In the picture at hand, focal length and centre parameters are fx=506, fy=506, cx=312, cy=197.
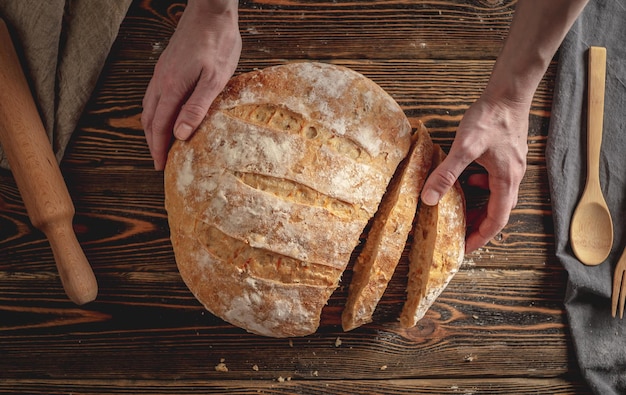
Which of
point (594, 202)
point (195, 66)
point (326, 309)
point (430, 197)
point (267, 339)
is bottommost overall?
point (267, 339)

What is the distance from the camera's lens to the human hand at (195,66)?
1608 millimetres

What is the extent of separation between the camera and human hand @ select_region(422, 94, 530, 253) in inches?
62.4

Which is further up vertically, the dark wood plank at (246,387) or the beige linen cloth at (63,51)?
the beige linen cloth at (63,51)

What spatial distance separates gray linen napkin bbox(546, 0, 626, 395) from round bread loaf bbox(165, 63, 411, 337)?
2.36ft

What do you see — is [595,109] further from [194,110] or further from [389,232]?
[194,110]

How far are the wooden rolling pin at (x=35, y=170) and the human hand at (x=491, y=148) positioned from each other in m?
1.25

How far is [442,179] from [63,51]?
1.45 m

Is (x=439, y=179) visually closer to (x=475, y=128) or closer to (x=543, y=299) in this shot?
(x=475, y=128)

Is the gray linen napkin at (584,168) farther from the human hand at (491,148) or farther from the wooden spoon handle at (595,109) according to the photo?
the human hand at (491,148)

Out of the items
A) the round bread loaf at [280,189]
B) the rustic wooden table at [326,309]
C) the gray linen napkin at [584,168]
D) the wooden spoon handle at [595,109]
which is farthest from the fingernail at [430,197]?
the wooden spoon handle at [595,109]

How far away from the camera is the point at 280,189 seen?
1.56 metres

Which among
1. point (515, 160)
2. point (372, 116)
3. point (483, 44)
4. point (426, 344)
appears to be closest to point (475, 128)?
point (515, 160)

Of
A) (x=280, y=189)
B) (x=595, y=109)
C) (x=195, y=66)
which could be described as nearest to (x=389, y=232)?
(x=280, y=189)

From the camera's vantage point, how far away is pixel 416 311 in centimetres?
173
